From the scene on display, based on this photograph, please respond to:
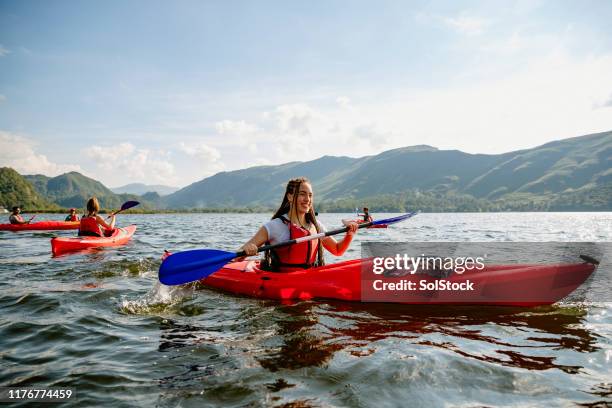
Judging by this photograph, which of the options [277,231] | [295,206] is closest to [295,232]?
[277,231]

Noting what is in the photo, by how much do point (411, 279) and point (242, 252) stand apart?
101 inches

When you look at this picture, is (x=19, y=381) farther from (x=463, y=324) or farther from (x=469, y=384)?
(x=463, y=324)

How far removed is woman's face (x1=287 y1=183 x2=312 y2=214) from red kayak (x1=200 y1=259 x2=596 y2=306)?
3.20ft

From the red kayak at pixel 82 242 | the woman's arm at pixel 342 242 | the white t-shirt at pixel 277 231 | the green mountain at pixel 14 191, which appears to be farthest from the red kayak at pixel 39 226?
the green mountain at pixel 14 191

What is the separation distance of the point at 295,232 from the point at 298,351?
248cm

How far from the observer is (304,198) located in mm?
6375

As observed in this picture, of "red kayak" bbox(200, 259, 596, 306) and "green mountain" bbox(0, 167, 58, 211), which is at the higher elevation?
"green mountain" bbox(0, 167, 58, 211)

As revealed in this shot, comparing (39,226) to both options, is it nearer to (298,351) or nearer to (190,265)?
(190,265)

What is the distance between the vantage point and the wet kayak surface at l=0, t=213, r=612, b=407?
3.38 meters

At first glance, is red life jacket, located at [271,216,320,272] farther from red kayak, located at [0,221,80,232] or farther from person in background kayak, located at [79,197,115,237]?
red kayak, located at [0,221,80,232]

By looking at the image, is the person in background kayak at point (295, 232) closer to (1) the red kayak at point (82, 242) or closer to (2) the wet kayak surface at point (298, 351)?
(2) the wet kayak surface at point (298, 351)

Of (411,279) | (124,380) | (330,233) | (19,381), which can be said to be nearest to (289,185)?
(330,233)

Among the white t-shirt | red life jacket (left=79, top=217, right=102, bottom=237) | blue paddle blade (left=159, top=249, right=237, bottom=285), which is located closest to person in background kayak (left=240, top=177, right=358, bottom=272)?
the white t-shirt

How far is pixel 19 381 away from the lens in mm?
3621
